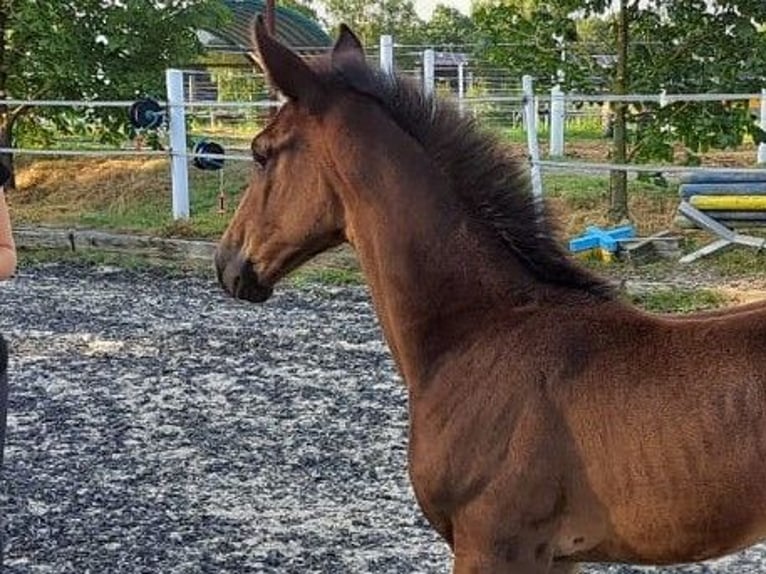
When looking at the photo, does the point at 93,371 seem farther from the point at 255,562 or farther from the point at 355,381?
the point at 255,562

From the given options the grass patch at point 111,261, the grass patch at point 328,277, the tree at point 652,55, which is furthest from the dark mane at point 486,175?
the tree at point 652,55

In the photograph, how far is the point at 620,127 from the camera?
348 inches

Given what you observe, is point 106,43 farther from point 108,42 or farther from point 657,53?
point 657,53

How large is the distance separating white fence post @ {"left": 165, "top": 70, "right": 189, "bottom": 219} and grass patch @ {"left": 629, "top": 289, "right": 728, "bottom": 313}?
4925 millimetres

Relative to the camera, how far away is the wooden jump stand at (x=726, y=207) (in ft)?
26.6

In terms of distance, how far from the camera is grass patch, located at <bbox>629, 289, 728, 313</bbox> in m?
6.64

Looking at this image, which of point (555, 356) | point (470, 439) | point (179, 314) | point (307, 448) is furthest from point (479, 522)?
point (179, 314)

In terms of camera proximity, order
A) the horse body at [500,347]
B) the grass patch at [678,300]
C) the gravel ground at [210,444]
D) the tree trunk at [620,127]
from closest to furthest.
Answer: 1. the horse body at [500,347]
2. the gravel ground at [210,444]
3. the grass patch at [678,300]
4. the tree trunk at [620,127]

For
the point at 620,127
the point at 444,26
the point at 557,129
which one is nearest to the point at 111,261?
the point at 620,127

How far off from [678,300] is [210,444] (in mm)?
3432

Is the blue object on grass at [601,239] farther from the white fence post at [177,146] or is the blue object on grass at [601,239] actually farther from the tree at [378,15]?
the tree at [378,15]

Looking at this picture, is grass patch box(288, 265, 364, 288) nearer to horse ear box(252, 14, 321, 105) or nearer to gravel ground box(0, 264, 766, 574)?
gravel ground box(0, 264, 766, 574)

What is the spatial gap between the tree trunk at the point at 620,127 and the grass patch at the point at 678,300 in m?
2.03

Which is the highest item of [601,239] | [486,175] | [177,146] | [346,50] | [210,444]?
[346,50]
